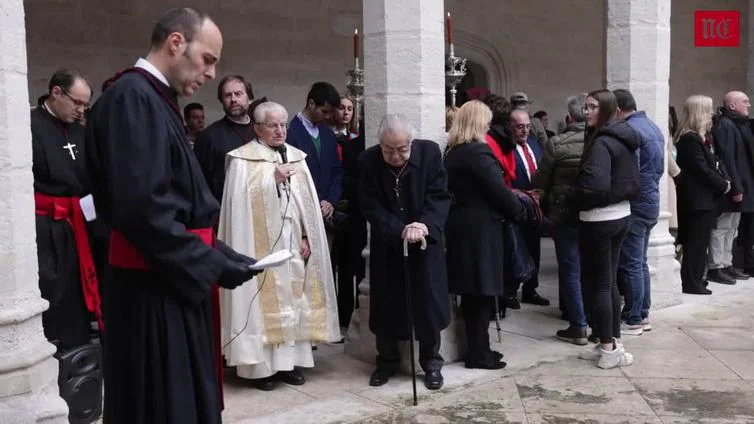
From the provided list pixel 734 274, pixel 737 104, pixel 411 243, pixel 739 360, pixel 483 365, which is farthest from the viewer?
pixel 734 274

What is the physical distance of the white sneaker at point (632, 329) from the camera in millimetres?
5492

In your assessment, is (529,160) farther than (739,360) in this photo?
Yes

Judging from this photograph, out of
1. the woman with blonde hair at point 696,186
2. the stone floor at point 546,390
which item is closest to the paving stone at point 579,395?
the stone floor at point 546,390

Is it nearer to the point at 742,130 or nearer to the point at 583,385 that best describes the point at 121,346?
the point at 583,385

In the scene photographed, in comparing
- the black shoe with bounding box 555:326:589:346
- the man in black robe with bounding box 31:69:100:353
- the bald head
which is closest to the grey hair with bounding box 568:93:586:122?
the black shoe with bounding box 555:326:589:346

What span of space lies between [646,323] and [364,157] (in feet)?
8.20

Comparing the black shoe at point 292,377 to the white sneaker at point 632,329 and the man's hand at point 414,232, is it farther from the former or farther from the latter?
the white sneaker at point 632,329

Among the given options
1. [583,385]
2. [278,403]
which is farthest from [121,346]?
[583,385]

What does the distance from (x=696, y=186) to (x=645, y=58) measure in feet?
4.48

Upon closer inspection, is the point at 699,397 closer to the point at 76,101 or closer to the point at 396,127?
the point at 396,127

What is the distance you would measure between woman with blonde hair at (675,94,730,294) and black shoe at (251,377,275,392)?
3941 millimetres

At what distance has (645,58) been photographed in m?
6.04

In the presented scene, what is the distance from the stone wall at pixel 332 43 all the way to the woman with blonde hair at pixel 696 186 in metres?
1.30

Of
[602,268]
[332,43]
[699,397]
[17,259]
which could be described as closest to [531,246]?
[602,268]
